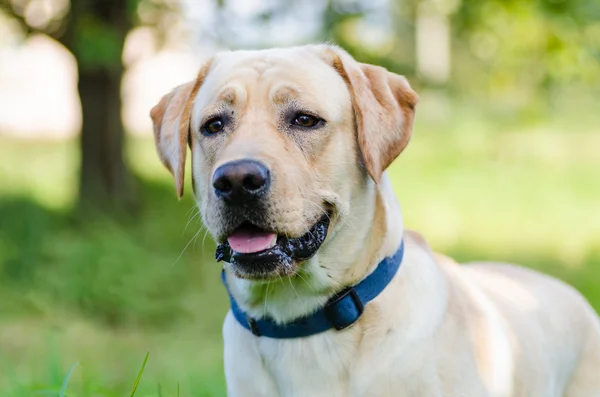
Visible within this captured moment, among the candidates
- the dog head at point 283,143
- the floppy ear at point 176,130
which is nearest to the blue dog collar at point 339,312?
the dog head at point 283,143

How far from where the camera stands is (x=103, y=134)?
9.91 meters

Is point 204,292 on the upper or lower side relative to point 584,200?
upper

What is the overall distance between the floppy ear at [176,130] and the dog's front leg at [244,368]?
62 centimetres

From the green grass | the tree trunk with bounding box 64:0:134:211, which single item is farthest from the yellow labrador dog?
the tree trunk with bounding box 64:0:134:211

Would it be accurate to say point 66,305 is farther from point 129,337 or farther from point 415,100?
point 415,100

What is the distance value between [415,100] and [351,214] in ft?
1.65

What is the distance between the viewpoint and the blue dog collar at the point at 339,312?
2965mm

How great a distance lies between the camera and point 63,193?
1091 cm

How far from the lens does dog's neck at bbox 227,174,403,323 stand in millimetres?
3014

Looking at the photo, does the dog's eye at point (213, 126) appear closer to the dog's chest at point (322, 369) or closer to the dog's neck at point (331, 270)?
the dog's neck at point (331, 270)

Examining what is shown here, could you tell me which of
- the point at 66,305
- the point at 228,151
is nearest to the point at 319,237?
the point at 228,151

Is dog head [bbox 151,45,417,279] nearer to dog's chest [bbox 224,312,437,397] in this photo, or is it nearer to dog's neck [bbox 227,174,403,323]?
dog's neck [bbox 227,174,403,323]

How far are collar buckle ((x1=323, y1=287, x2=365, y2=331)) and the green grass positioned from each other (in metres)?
0.93

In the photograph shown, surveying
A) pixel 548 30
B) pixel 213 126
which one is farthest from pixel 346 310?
pixel 548 30
